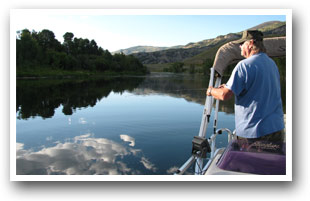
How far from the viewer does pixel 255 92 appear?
312cm

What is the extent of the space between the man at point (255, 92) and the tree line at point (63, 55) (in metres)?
57.3

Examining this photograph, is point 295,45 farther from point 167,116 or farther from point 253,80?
point 167,116

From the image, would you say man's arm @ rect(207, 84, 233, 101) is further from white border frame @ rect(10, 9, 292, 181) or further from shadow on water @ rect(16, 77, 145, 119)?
shadow on water @ rect(16, 77, 145, 119)

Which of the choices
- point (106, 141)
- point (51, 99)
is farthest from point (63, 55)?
point (106, 141)

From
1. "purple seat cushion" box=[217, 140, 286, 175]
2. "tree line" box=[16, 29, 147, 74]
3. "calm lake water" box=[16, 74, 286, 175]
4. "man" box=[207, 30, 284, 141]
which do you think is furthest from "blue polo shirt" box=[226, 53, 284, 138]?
"tree line" box=[16, 29, 147, 74]

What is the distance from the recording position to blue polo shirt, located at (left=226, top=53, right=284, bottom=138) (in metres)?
3.03

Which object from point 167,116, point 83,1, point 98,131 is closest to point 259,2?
point 83,1

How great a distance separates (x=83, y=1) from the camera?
12.8 feet

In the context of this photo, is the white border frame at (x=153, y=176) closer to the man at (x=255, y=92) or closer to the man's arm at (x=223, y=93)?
the man at (x=255, y=92)

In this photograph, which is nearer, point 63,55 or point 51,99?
point 51,99

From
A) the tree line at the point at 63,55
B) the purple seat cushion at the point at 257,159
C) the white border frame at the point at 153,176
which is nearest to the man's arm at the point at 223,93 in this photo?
the purple seat cushion at the point at 257,159

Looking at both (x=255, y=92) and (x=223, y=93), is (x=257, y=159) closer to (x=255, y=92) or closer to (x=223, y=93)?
(x=255, y=92)

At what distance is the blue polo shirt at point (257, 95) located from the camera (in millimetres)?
3033

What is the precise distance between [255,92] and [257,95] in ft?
0.17
